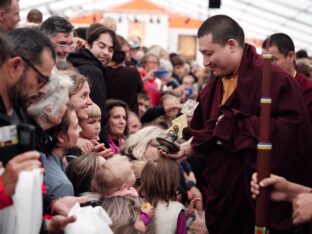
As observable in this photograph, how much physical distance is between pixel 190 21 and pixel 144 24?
183 cm

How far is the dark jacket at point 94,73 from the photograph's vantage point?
229 inches

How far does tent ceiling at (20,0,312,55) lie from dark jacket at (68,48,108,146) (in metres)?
11.6

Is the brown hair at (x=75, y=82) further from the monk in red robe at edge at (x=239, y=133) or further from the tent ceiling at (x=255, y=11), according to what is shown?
the tent ceiling at (x=255, y=11)

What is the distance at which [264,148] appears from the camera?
353 cm

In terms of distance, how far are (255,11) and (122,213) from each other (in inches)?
686

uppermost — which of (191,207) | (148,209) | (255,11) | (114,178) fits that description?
(114,178)

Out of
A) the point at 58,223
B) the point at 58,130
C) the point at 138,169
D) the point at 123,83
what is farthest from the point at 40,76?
the point at 123,83

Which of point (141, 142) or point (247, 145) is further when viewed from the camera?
point (141, 142)

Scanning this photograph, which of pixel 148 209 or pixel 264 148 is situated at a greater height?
pixel 264 148

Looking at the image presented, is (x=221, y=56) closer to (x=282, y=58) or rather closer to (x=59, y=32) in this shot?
(x=59, y=32)

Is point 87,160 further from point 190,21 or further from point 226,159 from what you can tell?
point 190,21

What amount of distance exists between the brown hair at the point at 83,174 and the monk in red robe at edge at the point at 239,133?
862 mm

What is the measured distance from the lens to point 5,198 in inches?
107

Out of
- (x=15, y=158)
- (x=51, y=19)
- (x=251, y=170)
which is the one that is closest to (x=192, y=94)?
(x=51, y=19)
